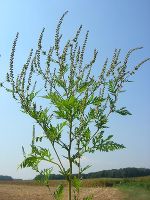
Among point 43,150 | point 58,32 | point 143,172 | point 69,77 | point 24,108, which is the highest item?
point 143,172

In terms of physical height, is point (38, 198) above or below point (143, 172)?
below

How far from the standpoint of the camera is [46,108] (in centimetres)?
705

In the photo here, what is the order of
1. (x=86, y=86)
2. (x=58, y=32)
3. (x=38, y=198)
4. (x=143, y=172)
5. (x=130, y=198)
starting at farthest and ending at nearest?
(x=143, y=172) → (x=38, y=198) → (x=130, y=198) → (x=58, y=32) → (x=86, y=86)

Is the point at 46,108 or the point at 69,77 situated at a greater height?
the point at 69,77

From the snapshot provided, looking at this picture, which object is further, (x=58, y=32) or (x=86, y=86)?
(x=58, y=32)

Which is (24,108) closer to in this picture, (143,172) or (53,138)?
(53,138)

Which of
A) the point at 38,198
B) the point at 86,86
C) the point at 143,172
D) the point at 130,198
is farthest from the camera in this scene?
the point at 143,172

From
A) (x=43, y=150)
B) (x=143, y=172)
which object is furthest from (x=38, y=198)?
(x=143, y=172)

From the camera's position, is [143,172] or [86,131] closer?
[86,131]

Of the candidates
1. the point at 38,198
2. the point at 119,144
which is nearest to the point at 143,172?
the point at 38,198

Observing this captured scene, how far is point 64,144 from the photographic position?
6.91 m

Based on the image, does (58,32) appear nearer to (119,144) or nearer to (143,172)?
(119,144)

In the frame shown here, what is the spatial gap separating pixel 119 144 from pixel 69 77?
1399 mm

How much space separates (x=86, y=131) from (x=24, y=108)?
1.08m
